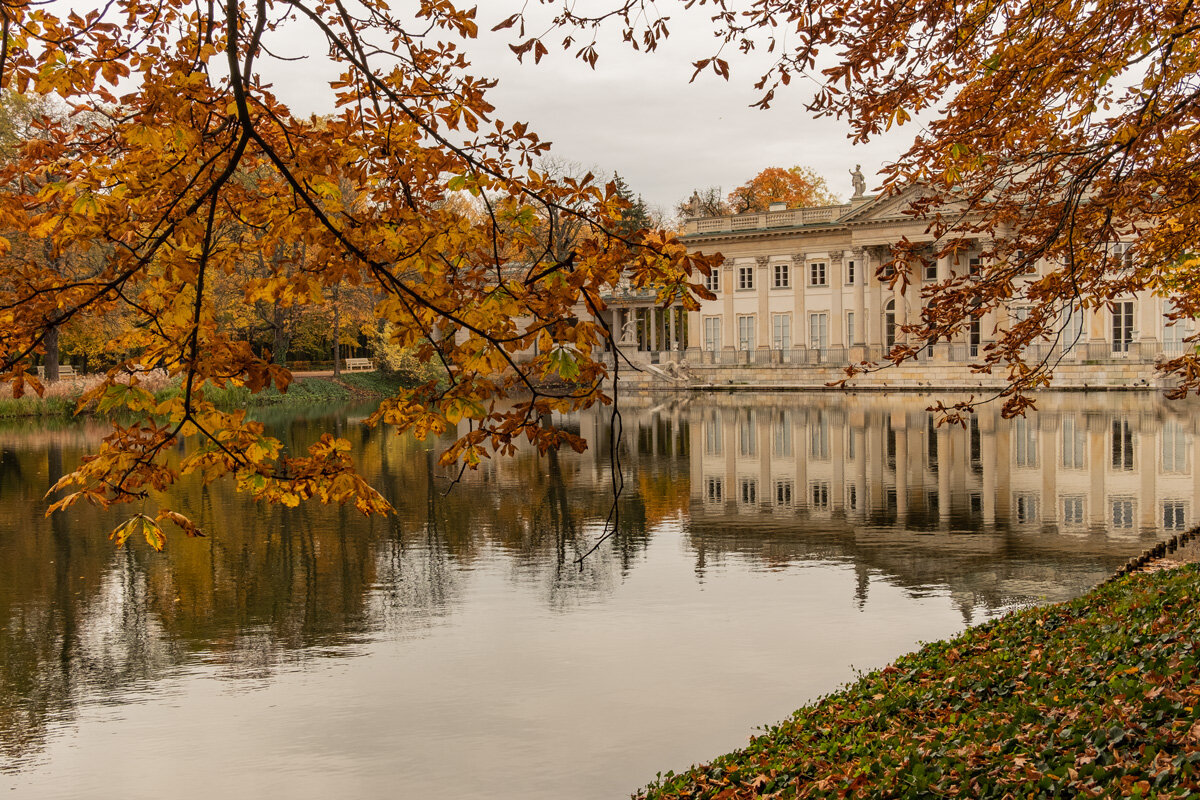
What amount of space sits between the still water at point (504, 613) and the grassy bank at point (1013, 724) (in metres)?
0.89

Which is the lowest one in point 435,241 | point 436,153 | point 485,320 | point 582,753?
point 582,753

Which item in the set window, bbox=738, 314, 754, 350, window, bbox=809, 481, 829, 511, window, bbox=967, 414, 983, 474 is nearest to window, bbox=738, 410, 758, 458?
window, bbox=809, 481, 829, 511

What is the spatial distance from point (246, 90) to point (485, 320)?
1425 mm

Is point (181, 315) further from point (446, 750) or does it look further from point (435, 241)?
point (446, 750)

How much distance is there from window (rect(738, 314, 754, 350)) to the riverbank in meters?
21.3

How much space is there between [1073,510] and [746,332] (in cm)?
4934

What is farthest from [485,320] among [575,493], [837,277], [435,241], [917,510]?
[837,277]

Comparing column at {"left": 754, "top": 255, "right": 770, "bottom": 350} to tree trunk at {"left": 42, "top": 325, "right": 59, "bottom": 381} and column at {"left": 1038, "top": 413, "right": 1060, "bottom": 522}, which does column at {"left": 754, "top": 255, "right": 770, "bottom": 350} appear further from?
tree trunk at {"left": 42, "top": 325, "right": 59, "bottom": 381}

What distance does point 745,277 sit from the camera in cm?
6594

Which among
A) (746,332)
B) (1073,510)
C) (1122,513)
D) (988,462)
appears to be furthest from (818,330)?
(1122,513)

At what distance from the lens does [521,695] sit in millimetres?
8766

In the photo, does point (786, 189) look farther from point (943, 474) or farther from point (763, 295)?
point (943, 474)

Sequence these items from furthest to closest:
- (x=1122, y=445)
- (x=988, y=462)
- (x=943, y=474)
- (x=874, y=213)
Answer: (x=874, y=213), (x=1122, y=445), (x=988, y=462), (x=943, y=474)

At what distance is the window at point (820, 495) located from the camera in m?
18.9
